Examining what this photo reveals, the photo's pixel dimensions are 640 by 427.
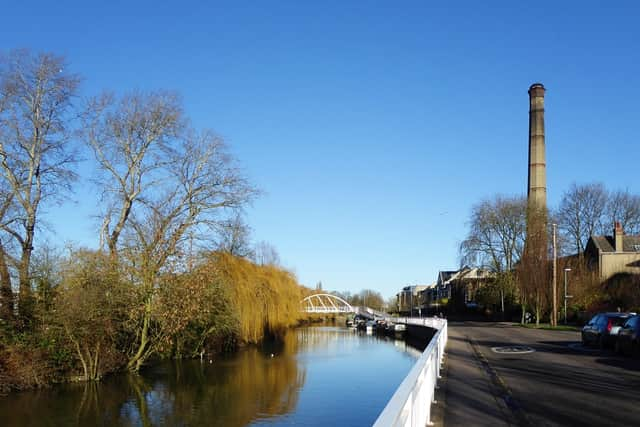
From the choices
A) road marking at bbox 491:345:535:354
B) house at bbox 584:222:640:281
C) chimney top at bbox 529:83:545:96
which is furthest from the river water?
chimney top at bbox 529:83:545:96

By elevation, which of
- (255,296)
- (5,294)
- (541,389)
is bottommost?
(541,389)

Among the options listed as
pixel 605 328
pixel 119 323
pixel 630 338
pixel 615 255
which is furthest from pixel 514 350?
pixel 615 255

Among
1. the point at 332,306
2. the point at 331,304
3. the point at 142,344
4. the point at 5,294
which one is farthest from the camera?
the point at 331,304

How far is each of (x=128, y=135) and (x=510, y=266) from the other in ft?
129

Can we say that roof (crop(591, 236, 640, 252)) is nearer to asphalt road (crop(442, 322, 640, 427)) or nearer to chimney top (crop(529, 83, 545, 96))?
chimney top (crop(529, 83, 545, 96))

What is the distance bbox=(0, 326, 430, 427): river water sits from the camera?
17219mm

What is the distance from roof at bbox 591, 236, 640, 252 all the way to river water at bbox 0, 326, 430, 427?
35.5m

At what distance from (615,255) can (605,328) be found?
3724 cm

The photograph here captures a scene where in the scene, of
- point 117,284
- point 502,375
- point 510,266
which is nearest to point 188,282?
point 117,284

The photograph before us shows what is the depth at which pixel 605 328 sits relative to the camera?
23.1 metres

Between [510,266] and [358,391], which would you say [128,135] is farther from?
[510,266]

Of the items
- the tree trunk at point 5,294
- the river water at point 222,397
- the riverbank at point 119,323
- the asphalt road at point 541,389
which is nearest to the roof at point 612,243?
the river water at point 222,397

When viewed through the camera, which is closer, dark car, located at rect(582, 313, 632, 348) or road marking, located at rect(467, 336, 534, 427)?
road marking, located at rect(467, 336, 534, 427)

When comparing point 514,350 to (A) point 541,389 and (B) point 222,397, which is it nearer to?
(A) point 541,389
